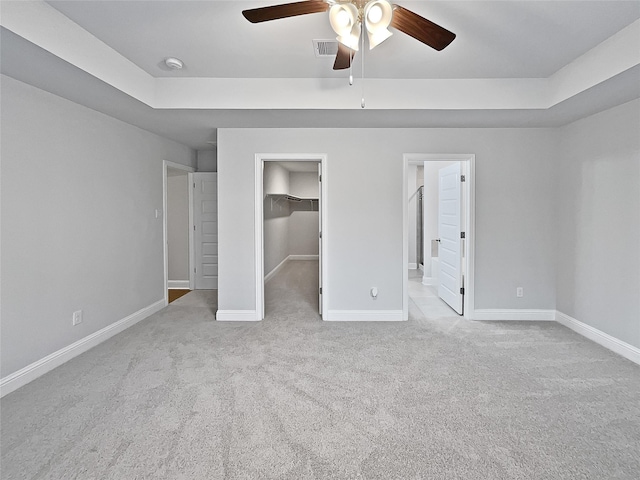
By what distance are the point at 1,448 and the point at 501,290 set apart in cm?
458

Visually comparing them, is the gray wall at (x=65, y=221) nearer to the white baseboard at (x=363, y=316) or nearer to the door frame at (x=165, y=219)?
the door frame at (x=165, y=219)

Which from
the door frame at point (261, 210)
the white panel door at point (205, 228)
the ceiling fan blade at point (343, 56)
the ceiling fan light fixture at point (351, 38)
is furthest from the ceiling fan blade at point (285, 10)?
the white panel door at point (205, 228)

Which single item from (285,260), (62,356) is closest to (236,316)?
(62,356)

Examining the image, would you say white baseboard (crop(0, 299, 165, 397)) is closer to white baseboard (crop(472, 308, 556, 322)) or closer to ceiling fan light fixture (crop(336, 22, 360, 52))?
ceiling fan light fixture (crop(336, 22, 360, 52))

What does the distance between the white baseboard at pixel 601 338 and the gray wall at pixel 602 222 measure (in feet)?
0.15

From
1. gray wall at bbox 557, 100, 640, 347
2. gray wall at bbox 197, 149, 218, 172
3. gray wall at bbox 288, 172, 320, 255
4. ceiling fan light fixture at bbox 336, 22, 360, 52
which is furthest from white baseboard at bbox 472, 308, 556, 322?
gray wall at bbox 288, 172, 320, 255

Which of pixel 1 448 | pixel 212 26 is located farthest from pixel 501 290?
pixel 1 448

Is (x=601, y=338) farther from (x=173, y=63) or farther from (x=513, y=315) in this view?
(x=173, y=63)

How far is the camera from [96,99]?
305 cm

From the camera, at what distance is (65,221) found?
3.04m

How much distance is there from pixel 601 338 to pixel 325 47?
3714mm

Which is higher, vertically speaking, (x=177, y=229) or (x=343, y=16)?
(x=343, y=16)

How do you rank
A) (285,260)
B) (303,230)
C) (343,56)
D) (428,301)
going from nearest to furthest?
(343,56), (428,301), (285,260), (303,230)

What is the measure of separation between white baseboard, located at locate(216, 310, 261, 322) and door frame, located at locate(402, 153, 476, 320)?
6.02 feet
